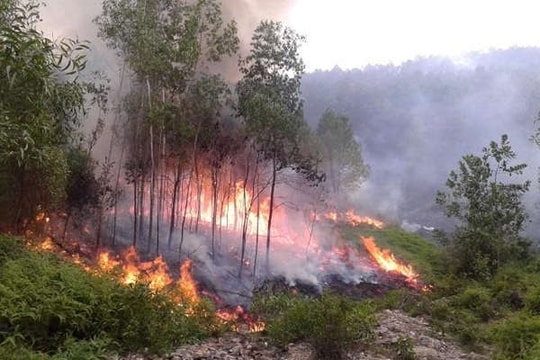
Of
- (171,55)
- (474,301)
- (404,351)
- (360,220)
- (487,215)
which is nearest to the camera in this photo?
(404,351)

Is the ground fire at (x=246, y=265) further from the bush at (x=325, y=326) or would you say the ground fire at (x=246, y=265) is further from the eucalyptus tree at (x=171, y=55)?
the eucalyptus tree at (x=171, y=55)

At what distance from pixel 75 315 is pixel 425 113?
250ft

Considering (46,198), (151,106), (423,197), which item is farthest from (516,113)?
(46,198)

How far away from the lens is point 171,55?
2150cm

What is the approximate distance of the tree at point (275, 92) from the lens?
76.8 feet

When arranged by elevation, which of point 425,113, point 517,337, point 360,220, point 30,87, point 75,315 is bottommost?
point 517,337

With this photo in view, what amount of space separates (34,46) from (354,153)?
1711 inches

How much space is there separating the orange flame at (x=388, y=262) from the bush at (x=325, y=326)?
1788cm

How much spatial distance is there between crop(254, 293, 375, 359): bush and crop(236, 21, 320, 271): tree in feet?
46.0

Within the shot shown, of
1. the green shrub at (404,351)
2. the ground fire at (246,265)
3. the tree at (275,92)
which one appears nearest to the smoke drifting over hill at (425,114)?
the ground fire at (246,265)

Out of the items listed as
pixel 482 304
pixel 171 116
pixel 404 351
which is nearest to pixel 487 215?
pixel 482 304

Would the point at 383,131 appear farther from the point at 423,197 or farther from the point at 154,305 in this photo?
the point at 154,305

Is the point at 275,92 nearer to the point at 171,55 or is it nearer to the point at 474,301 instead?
the point at 171,55

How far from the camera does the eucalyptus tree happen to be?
21.5 m
